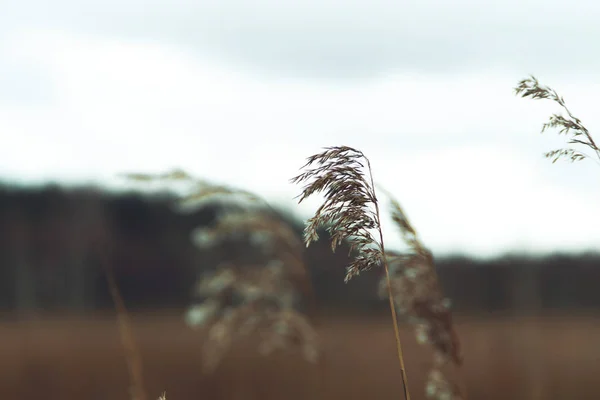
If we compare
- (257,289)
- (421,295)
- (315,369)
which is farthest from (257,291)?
(315,369)

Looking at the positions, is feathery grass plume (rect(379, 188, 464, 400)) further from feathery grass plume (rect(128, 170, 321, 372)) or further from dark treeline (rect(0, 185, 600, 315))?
dark treeline (rect(0, 185, 600, 315))

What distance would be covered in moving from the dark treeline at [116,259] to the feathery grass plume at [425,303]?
83.9ft

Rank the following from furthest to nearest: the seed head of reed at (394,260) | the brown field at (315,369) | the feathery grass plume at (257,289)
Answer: the brown field at (315,369) → the feathery grass plume at (257,289) → the seed head of reed at (394,260)

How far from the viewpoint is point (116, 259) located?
1556 inches

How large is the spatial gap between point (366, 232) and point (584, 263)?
22.8m

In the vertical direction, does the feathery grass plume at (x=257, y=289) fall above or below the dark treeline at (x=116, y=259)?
below

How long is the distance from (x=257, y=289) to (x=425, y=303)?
1087mm

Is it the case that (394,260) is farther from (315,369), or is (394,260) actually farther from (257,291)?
(315,369)

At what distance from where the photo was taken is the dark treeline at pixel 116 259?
31328mm

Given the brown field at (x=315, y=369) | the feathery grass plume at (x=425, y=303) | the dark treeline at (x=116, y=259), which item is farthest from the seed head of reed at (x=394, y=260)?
the dark treeline at (x=116, y=259)

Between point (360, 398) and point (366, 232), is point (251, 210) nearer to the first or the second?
point (366, 232)

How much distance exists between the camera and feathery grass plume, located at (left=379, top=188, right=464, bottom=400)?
6.24ft

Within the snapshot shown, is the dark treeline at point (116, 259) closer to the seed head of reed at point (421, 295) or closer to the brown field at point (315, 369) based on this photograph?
the brown field at point (315, 369)

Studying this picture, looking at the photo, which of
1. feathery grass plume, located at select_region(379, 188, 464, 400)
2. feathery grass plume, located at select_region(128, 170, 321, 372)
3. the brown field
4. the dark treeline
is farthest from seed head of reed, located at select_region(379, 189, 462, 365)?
the dark treeline
